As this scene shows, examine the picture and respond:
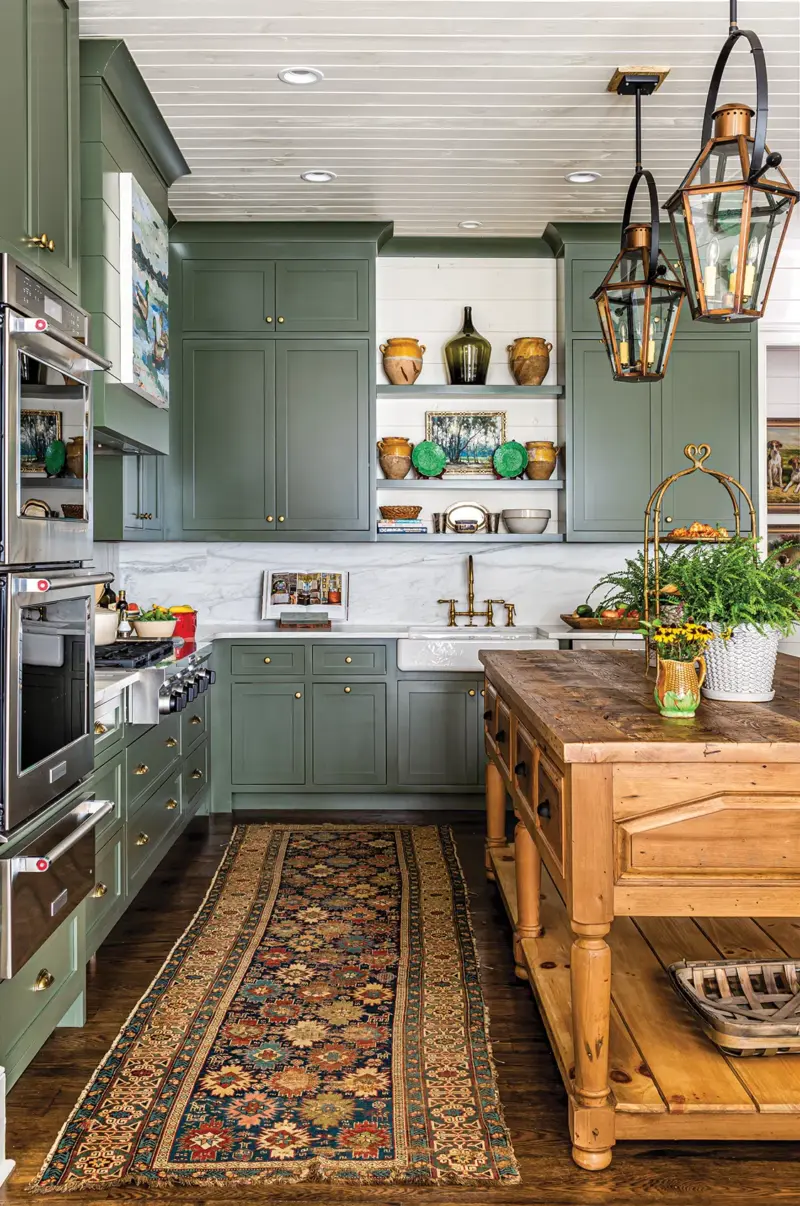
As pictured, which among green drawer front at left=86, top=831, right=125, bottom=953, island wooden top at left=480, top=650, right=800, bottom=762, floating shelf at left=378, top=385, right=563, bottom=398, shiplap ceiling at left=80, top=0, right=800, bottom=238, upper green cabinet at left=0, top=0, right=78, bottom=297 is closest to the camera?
island wooden top at left=480, top=650, right=800, bottom=762

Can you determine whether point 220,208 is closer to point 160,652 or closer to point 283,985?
point 160,652

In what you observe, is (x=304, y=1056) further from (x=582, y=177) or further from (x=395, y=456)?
(x=582, y=177)

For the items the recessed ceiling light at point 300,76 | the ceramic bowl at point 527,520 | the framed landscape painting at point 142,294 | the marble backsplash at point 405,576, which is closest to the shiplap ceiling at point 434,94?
the recessed ceiling light at point 300,76

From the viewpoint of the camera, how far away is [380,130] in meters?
3.81

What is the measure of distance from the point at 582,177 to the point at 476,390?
1.22m

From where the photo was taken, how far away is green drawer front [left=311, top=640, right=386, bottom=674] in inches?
191

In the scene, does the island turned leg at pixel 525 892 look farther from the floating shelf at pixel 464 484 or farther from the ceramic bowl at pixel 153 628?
the floating shelf at pixel 464 484

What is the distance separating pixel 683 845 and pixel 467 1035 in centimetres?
101

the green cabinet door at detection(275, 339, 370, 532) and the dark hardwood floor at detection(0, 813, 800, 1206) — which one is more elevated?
the green cabinet door at detection(275, 339, 370, 532)

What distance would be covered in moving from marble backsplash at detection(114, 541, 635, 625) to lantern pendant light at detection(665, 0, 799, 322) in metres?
3.56

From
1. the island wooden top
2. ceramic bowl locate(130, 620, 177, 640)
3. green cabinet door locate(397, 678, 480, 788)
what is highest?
ceramic bowl locate(130, 620, 177, 640)

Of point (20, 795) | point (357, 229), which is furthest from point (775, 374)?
point (20, 795)

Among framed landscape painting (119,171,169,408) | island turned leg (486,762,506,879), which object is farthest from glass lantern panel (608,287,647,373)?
framed landscape painting (119,171,169,408)

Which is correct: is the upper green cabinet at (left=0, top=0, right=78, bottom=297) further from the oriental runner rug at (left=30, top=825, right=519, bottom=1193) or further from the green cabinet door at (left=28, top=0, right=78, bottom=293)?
the oriental runner rug at (left=30, top=825, right=519, bottom=1193)
